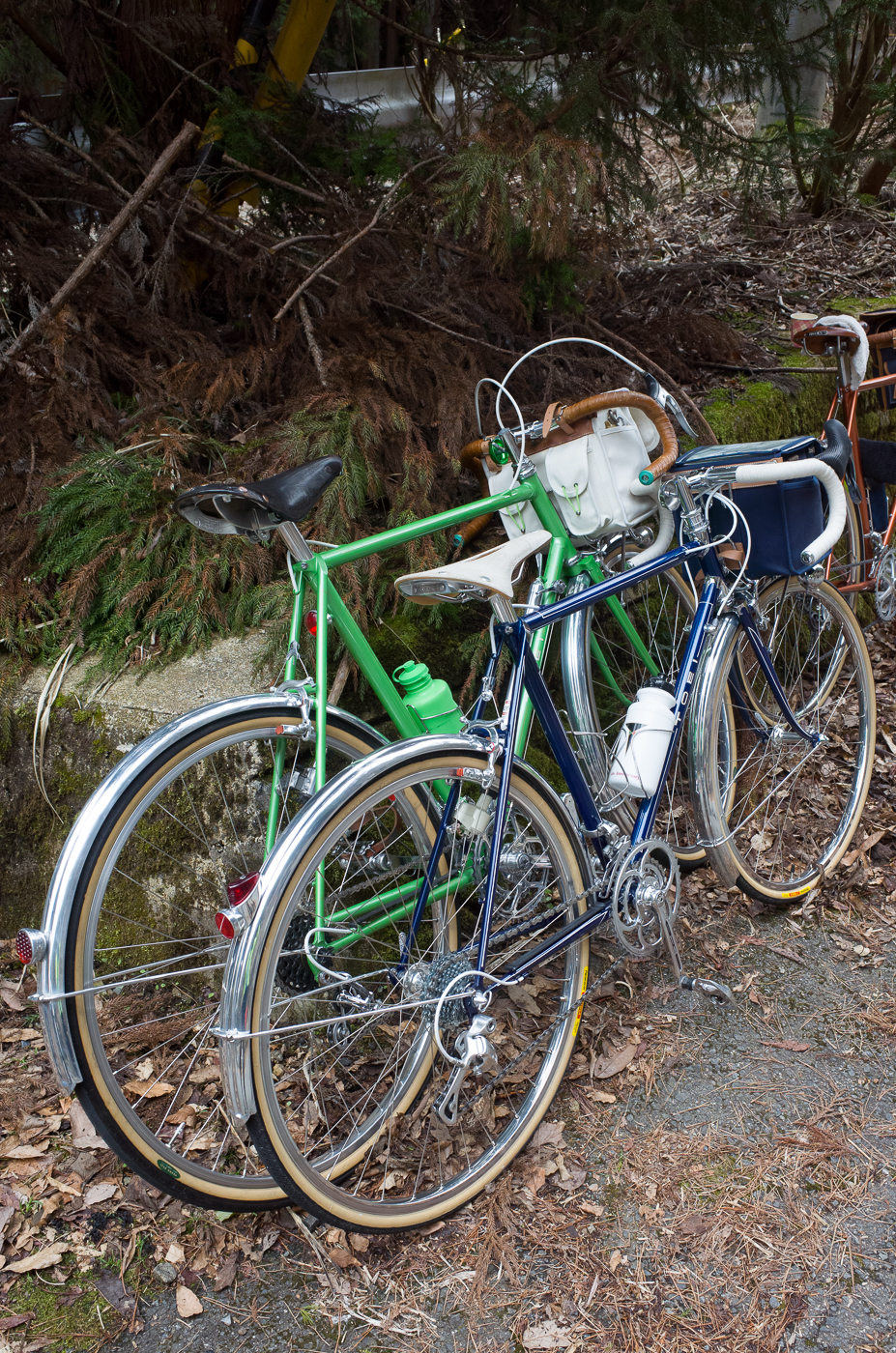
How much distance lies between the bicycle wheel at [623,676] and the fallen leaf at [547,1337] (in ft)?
3.93

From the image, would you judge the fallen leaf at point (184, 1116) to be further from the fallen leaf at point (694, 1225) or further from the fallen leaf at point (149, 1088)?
the fallen leaf at point (694, 1225)

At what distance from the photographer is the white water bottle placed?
7.89 ft

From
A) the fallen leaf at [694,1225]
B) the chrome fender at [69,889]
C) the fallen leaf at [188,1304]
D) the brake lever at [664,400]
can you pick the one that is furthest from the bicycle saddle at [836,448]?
the fallen leaf at [188,1304]

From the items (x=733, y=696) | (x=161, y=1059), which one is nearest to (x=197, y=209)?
(x=733, y=696)

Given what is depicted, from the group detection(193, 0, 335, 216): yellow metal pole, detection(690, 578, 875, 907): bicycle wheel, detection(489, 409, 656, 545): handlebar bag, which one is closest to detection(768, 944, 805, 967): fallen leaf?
detection(690, 578, 875, 907): bicycle wheel

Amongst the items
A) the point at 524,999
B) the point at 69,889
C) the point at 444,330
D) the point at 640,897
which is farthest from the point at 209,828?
the point at 444,330

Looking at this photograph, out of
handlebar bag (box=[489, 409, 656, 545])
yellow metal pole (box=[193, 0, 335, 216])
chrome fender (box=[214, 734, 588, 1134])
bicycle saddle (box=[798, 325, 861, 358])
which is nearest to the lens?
chrome fender (box=[214, 734, 588, 1134])

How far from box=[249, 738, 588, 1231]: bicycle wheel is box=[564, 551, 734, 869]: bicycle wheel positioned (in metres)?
0.39

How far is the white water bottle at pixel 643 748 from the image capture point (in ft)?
7.89

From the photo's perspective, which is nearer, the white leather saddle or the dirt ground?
the dirt ground

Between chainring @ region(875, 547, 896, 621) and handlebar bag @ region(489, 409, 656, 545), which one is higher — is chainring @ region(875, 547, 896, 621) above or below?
below

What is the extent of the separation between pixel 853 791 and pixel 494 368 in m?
2.02

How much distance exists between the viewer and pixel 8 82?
3.30 m

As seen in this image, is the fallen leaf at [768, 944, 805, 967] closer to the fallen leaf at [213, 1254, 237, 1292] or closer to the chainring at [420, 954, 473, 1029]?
the chainring at [420, 954, 473, 1029]
